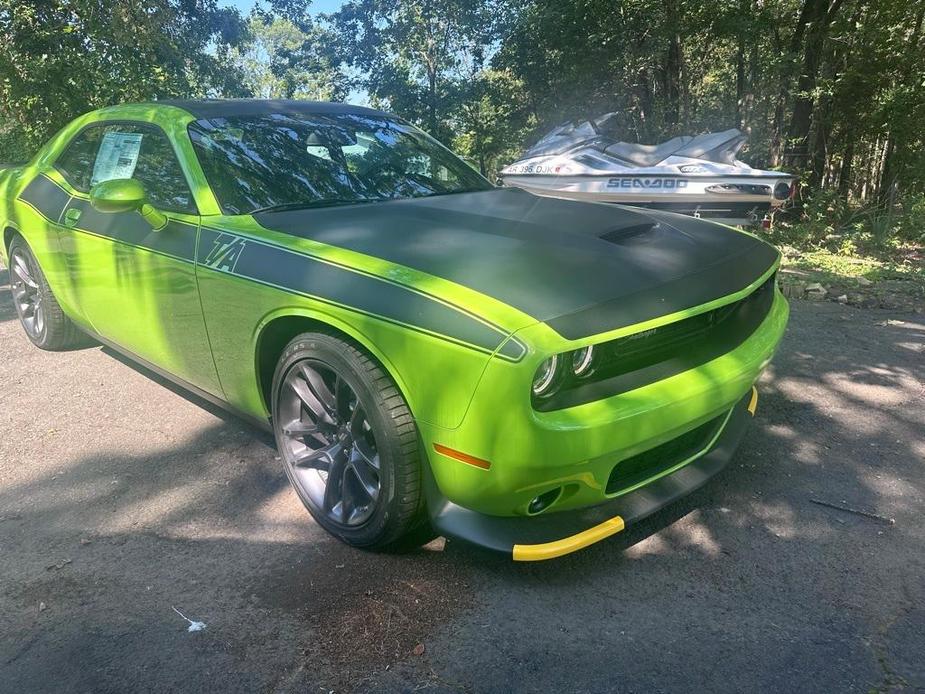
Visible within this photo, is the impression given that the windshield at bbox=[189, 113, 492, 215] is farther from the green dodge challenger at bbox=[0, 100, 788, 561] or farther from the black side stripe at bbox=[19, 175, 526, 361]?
the black side stripe at bbox=[19, 175, 526, 361]

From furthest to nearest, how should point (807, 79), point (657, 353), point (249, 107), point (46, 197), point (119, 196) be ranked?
point (807, 79) → point (46, 197) → point (249, 107) → point (119, 196) → point (657, 353)

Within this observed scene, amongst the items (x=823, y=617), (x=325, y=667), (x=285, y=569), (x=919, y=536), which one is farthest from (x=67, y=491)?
(x=919, y=536)

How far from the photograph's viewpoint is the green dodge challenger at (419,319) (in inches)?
80.6

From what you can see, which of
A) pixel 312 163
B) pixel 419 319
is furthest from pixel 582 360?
pixel 312 163

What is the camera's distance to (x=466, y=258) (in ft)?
7.77

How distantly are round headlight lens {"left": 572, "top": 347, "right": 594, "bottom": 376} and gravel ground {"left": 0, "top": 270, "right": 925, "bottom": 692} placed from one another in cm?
66

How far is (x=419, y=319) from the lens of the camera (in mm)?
2121

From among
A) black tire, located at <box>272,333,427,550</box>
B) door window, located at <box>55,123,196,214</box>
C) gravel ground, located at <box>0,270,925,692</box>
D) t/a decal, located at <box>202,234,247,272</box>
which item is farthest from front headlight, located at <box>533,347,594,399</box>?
door window, located at <box>55,123,196,214</box>

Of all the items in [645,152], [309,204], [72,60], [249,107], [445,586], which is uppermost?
[72,60]

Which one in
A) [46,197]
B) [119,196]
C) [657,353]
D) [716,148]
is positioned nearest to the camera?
[657,353]

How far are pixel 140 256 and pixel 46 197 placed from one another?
1397 mm

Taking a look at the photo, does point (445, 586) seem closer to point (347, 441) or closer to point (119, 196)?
point (347, 441)

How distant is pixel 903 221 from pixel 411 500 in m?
9.07

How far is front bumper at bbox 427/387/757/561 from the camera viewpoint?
2107 millimetres
